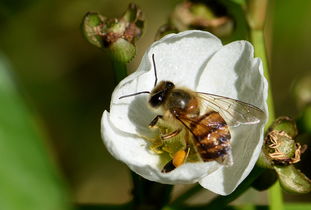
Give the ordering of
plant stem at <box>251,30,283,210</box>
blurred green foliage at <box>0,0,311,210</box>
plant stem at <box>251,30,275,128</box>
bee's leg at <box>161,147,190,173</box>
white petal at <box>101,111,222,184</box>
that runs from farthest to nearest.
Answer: blurred green foliage at <box>0,0,311,210</box>, plant stem at <box>251,30,275,128</box>, plant stem at <box>251,30,283,210</box>, bee's leg at <box>161,147,190,173</box>, white petal at <box>101,111,222,184</box>

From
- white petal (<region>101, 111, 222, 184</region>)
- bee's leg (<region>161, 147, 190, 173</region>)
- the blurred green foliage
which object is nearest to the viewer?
white petal (<region>101, 111, 222, 184</region>)

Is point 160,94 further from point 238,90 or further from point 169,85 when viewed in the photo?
point 238,90

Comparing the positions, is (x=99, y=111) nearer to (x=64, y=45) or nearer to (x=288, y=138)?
(x=64, y=45)

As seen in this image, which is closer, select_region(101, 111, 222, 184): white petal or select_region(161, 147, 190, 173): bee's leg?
select_region(101, 111, 222, 184): white petal

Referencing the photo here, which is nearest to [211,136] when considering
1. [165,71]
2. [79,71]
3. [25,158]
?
[165,71]

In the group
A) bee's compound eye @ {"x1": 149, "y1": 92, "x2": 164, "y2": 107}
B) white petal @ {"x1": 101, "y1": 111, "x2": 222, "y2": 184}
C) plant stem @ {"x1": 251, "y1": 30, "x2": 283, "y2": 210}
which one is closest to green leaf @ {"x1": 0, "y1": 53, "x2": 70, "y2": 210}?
white petal @ {"x1": 101, "y1": 111, "x2": 222, "y2": 184}

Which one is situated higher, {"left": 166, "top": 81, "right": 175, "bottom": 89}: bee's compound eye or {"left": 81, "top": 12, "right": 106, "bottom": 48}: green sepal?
{"left": 81, "top": 12, "right": 106, "bottom": 48}: green sepal

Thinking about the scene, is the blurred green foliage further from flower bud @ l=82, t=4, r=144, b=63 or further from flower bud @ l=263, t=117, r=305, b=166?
flower bud @ l=263, t=117, r=305, b=166

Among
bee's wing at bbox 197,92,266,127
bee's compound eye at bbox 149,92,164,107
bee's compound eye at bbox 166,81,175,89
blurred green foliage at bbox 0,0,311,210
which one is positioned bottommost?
blurred green foliage at bbox 0,0,311,210
